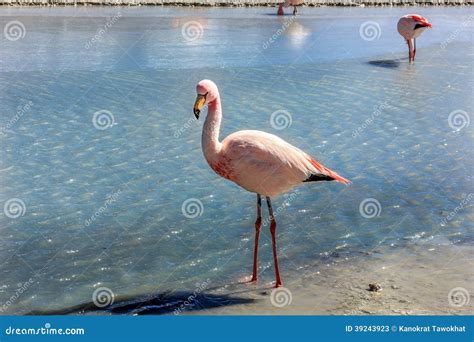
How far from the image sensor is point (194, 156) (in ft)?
32.4

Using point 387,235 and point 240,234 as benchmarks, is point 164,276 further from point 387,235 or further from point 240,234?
point 387,235

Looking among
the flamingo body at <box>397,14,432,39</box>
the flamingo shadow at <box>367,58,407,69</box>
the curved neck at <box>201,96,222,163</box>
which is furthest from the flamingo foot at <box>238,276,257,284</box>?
the flamingo body at <box>397,14,432,39</box>

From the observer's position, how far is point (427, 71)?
1625 cm

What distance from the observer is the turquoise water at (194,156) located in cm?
699

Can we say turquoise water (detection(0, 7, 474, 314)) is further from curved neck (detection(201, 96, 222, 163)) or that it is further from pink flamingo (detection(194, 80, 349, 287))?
curved neck (detection(201, 96, 222, 163))

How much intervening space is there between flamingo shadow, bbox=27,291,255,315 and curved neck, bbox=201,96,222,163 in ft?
4.30

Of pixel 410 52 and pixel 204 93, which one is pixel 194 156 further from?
pixel 410 52

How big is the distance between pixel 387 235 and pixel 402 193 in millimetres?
1302

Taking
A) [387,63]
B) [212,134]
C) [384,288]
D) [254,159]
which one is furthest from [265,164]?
[387,63]

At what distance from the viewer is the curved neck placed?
6477 millimetres

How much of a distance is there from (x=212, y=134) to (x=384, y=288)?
2.16 metres

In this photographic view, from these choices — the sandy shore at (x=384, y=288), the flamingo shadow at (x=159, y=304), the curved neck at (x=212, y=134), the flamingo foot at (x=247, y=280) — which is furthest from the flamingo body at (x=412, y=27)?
the flamingo shadow at (x=159, y=304)

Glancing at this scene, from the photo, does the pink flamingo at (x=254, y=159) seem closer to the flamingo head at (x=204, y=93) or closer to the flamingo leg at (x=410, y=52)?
the flamingo head at (x=204, y=93)

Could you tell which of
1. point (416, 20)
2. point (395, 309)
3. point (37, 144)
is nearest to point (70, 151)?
point (37, 144)
